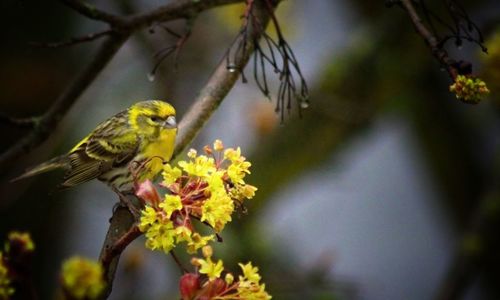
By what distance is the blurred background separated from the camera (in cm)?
369

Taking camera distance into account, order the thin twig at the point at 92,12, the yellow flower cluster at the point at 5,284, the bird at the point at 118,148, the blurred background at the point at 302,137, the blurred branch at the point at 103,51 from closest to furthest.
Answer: the yellow flower cluster at the point at 5,284 → the thin twig at the point at 92,12 → the blurred branch at the point at 103,51 → the bird at the point at 118,148 → the blurred background at the point at 302,137

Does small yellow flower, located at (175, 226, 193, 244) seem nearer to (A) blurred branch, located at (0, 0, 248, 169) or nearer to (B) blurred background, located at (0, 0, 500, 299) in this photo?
(A) blurred branch, located at (0, 0, 248, 169)

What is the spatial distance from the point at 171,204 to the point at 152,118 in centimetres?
107

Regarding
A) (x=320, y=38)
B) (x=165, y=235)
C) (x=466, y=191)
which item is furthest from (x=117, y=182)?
(x=320, y=38)

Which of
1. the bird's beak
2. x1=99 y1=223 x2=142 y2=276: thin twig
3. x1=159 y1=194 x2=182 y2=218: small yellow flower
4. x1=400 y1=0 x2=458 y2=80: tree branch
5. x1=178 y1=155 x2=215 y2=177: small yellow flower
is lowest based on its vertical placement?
x1=99 y1=223 x2=142 y2=276: thin twig

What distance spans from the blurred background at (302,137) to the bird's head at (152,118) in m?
0.30

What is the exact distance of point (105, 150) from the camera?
290cm

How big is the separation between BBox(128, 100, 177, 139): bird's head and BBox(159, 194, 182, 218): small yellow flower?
0.81m

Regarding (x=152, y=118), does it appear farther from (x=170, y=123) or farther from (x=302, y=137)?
(x=302, y=137)

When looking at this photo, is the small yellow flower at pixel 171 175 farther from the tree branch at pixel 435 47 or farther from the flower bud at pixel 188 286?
Answer: the tree branch at pixel 435 47

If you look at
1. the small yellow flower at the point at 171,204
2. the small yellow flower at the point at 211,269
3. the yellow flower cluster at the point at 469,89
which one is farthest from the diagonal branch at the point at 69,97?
the yellow flower cluster at the point at 469,89

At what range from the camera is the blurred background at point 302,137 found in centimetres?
369

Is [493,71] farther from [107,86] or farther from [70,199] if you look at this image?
[70,199]

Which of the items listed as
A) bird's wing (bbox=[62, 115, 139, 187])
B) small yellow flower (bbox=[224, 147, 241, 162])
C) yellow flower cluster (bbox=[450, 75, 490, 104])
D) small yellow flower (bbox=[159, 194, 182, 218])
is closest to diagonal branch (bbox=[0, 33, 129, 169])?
bird's wing (bbox=[62, 115, 139, 187])
